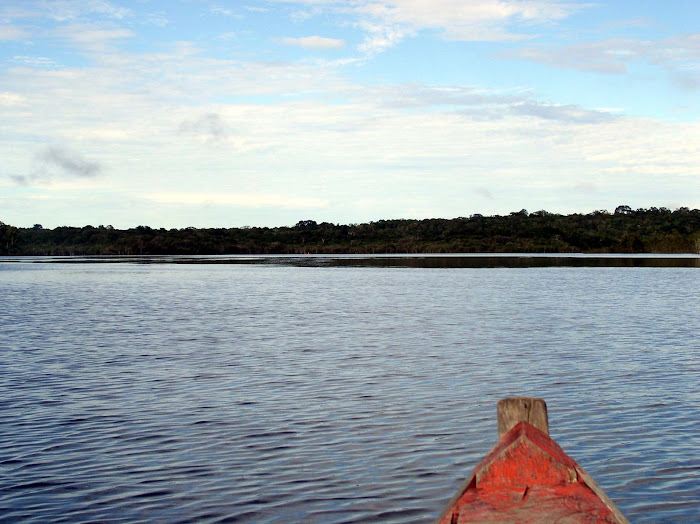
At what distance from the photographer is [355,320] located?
3500 cm

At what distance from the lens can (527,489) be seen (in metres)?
4.79

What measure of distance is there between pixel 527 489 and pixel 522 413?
570 mm

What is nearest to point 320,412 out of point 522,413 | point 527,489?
point 522,413

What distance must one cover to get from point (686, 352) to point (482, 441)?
13036mm

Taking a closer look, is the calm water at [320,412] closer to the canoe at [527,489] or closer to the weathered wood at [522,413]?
the weathered wood at [522,413]

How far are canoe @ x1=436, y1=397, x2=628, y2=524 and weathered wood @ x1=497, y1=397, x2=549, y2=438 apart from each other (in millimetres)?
163

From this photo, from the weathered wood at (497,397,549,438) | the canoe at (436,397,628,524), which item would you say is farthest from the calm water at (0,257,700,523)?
the canoe at (436,397,628,524)

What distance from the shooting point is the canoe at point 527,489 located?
455 cm

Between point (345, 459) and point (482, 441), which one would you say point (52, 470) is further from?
point (482, 441)

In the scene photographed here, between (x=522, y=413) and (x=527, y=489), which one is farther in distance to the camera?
(x=522, y=413)

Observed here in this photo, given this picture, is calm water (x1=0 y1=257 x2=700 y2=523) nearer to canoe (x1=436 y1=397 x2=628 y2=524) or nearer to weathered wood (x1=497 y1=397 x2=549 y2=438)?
weathered wood (x1=497 y1=397 x2=549 y2=438)

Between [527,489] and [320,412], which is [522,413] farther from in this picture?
[320,412]

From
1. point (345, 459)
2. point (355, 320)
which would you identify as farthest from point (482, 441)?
point (355, 320)

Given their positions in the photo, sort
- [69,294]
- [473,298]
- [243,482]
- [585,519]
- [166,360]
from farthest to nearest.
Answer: [69,294] < [473,298] < [166,360] < [243,482] < [585,519]
